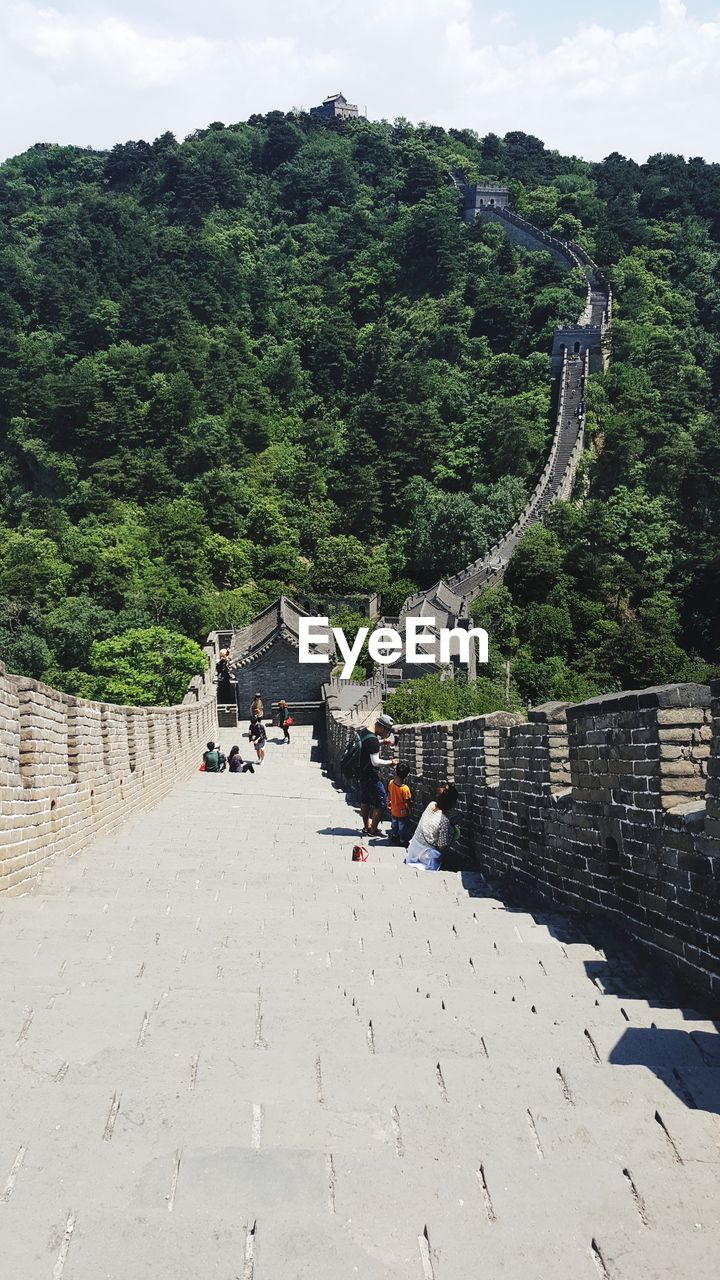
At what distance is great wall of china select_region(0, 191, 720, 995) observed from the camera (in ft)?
19.3

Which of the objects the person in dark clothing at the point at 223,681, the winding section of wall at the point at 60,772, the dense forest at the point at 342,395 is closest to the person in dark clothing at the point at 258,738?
the person in dark clothing at the point at 223,681

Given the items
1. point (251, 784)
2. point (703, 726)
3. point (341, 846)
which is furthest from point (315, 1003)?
point (251, 784)

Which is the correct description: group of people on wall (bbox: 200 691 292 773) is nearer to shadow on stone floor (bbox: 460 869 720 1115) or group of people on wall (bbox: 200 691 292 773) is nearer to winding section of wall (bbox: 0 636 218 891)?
winding section of wall (bbox: 0 636 218 891)

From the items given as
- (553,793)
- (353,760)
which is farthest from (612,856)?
(353,760)

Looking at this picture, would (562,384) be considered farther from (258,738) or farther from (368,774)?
(368,774)

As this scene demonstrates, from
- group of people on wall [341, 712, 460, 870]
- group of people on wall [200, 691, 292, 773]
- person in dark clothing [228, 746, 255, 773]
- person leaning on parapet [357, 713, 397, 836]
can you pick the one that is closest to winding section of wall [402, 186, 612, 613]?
group of people on wall [200, 691, 292, 773]

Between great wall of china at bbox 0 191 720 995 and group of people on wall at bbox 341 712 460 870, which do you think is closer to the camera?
great wall of china at bbox 0 191 720 995

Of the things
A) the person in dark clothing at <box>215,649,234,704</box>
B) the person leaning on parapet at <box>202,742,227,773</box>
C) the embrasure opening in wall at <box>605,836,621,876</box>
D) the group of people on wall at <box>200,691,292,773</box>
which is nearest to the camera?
the embrasure opening in wall at <box>605,836,621,876</box>

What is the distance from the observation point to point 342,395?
97.1 metres

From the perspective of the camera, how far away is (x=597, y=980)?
5613 millimetres

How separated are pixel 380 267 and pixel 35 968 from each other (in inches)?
4302

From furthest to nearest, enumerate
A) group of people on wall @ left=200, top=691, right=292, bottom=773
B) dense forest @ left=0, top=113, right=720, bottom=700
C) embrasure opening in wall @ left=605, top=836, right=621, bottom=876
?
dense forest @ left=0, top=113, right=720, bottom=700, group of people on wall @ left=200, top=691, right=292, bottom=773, embrasure opening in wall @ left=605, top=836, right=621, bottom=876

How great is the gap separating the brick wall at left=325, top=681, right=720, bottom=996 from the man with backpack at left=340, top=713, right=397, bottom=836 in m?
2.44

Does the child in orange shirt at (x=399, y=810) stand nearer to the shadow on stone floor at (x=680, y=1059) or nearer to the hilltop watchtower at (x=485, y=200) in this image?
the shadow on stone floor at (x=680, y=1059)
